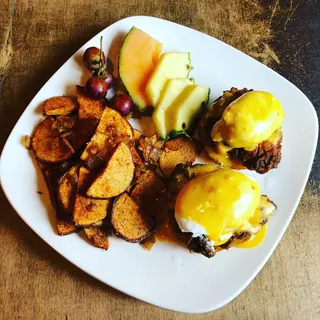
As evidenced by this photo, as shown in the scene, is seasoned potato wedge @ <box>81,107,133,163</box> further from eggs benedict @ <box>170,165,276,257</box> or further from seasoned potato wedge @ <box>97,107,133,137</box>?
eggs benedict @ <box>170,165,276,257</box>

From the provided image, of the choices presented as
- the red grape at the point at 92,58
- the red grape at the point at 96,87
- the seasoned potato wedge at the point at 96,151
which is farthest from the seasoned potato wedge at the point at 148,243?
the red grape at the point at 92,58

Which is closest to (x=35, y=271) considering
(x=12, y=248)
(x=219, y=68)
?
(x=12, y=248)

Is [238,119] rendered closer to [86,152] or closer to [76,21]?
[86,152]

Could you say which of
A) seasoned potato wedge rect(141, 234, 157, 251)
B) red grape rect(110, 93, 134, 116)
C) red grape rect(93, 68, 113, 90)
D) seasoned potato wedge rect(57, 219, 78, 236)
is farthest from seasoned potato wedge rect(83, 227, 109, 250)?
red grape rect(93, 68, 113, 90)

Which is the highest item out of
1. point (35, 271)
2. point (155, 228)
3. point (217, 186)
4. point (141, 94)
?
point (141, 94)

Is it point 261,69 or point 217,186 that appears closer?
point 217,186

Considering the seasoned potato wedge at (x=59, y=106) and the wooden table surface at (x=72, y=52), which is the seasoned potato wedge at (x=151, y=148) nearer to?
the seasoned potato wedge at (x=59, y=106)
